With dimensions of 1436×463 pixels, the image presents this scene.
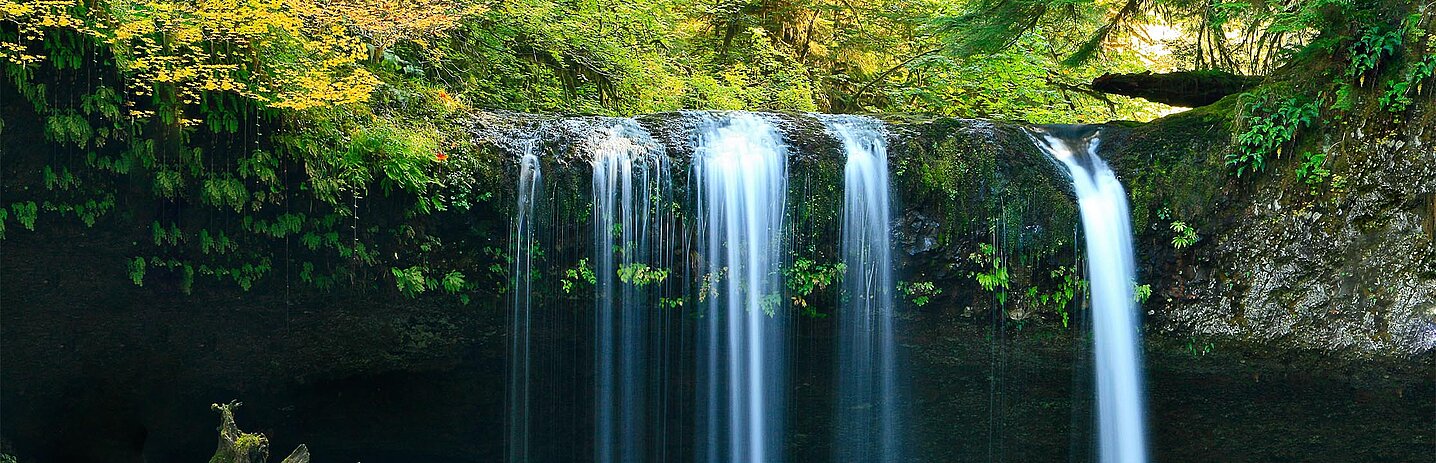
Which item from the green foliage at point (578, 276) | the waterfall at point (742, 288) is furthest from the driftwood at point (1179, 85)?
the green foliage at point (578, 276)

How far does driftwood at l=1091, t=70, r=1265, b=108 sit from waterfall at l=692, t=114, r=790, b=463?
10.9 ft

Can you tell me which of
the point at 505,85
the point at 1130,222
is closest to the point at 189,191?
the point at 505,85

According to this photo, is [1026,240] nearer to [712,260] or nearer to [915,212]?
[915,212]

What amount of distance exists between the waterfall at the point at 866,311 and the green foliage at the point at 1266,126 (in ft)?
7.89

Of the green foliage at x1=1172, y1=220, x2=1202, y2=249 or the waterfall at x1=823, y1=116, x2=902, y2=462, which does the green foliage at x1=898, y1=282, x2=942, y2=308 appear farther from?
the green foliage at x1=1172, y1=220, x2=1202, y2=249

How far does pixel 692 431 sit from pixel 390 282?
236cm

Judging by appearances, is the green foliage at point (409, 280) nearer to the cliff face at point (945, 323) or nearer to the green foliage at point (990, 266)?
the cliff face at point (945, 323)

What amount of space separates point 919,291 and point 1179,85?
10.4 ft

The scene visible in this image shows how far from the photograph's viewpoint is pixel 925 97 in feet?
40.5

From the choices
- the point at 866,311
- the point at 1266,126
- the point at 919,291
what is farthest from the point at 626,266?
the point at 1266,126

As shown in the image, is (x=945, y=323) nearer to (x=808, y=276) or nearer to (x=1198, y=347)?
(x=808, y=276)

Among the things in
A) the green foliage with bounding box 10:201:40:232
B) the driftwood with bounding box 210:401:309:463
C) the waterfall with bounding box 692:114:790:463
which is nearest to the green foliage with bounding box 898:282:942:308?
the waterfall with bounding box 692:114:790:463

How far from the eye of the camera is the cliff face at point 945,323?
6.57m

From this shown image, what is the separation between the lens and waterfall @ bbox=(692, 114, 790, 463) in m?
7.07
